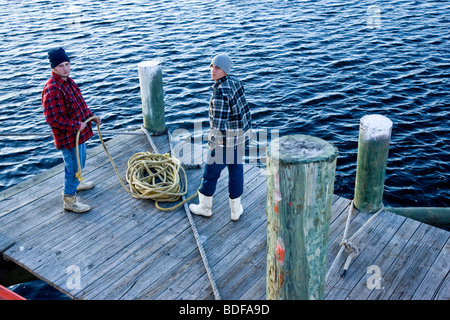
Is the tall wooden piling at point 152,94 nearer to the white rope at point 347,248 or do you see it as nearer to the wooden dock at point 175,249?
the wooden dock at point 175,249

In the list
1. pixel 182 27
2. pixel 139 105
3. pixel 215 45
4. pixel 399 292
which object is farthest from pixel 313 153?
pixel 182 27

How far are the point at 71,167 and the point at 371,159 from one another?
11.8 feet

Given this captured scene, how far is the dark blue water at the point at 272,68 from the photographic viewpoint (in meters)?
9.62

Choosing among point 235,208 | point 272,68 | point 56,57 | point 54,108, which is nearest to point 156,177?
point 235,208

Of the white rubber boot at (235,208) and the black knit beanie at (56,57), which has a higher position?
the black knit beanie at (56,57)

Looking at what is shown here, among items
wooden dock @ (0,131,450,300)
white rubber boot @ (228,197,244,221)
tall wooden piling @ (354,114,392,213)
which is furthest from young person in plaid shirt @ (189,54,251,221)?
tall wooden piling @ (354,114,392,213)

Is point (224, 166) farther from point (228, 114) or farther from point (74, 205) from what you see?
point (74, 205)

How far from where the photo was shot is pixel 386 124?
5.20 metres

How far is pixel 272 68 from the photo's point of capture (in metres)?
13.0

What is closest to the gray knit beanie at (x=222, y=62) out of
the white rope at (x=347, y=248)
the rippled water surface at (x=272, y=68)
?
the white rope at (x=347, y=248)

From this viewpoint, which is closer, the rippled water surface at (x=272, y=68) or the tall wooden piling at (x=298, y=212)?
the tall wooden piling at (x=298, y=212)

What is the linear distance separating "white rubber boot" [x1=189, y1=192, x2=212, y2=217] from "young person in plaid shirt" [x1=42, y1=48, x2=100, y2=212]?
1.35 m

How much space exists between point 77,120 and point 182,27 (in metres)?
12.2

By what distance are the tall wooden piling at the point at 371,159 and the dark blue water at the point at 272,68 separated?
272 cm
